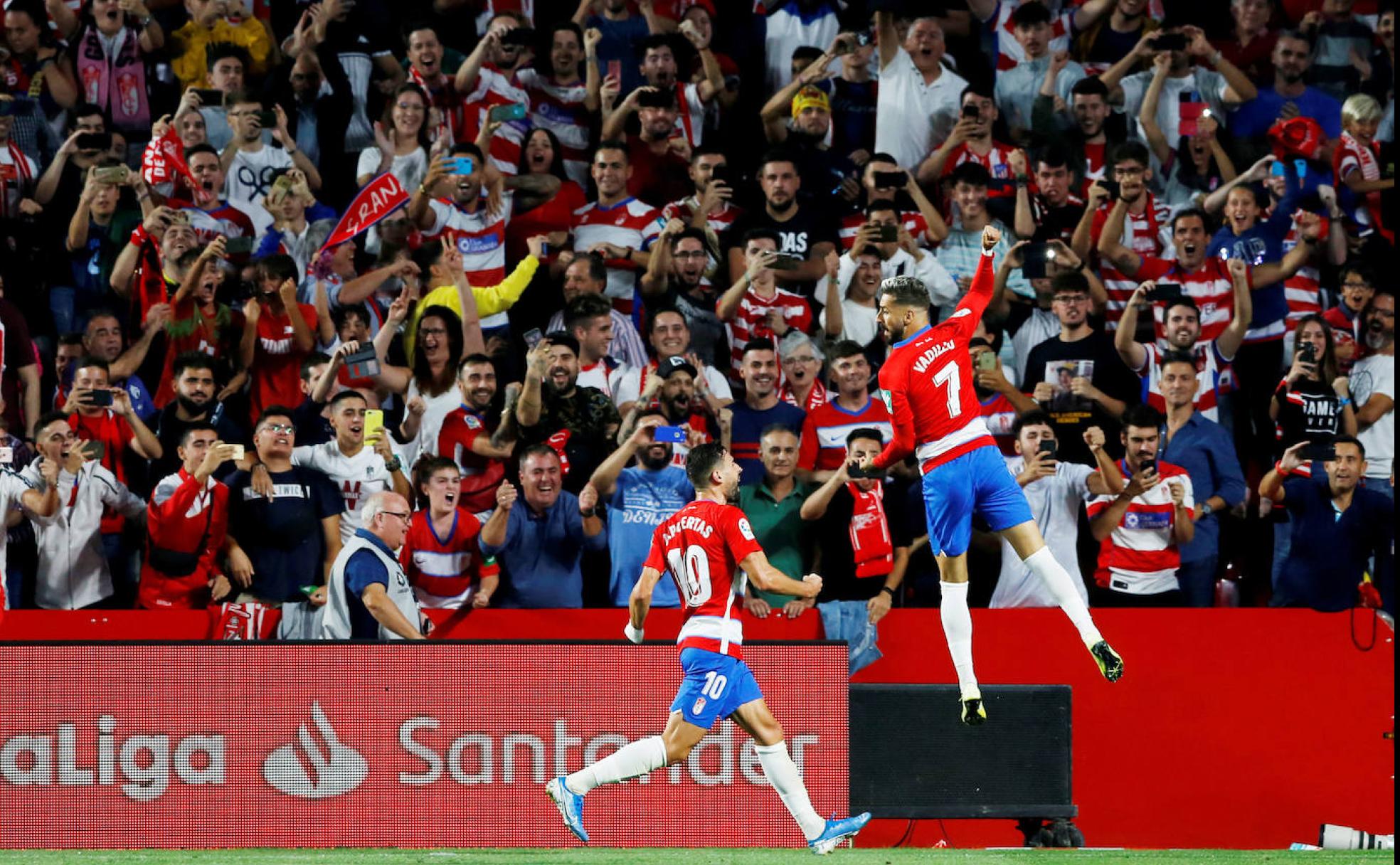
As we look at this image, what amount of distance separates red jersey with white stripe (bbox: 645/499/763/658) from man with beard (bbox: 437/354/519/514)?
3.71 meters

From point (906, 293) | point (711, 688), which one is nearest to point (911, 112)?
point (906, 293)

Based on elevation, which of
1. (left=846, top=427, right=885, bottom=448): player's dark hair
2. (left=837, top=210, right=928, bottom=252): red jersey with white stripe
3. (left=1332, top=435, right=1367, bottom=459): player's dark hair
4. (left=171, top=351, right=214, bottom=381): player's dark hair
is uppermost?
(left=837, top=210, right=928, bottom=252): red jersey with white stripe

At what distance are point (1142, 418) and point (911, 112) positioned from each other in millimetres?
3934

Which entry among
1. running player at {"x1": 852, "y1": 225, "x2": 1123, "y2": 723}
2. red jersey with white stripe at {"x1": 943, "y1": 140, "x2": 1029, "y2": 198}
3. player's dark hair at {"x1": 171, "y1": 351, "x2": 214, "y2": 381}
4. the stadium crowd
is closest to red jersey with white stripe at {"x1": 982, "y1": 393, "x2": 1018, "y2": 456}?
the stadium crowd

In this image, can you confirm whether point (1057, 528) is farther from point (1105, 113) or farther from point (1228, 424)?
point (1105, 113)

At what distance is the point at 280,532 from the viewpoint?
37.7 feet

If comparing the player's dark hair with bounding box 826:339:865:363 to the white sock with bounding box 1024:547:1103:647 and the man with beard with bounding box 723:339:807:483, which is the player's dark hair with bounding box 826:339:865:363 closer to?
the man with beard with bounding box 723:339:807:483

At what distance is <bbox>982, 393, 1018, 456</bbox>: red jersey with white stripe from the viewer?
12.6 meters

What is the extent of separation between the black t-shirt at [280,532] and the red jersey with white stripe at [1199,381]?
593 cm

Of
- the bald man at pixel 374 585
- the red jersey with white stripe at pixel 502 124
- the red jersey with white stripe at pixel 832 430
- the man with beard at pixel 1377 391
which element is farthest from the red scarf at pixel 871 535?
the red jersey with white stripe at pixel 502 124

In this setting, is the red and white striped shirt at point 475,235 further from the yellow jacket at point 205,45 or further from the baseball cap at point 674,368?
the yellow jacket at point 205,45

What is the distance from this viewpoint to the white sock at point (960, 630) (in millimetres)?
8484

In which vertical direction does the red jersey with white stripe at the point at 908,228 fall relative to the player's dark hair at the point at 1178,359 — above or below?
above

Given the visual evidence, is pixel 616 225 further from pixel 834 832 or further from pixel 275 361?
pixel 834 832
